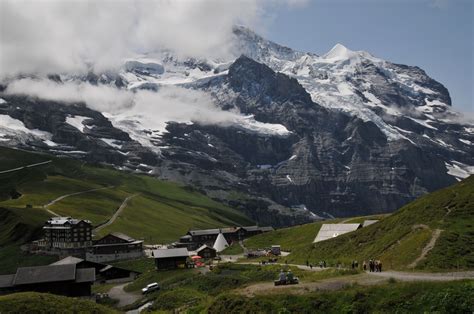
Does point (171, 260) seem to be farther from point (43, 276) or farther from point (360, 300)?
point (360, 300)

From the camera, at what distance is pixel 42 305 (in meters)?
59.8

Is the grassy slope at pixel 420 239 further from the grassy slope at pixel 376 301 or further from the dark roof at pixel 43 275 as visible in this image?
the dark roof at pixel 43 275

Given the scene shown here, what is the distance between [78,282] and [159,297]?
16.3m

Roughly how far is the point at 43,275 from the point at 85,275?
746 cm

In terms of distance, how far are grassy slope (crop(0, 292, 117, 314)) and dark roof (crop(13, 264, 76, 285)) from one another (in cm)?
2678

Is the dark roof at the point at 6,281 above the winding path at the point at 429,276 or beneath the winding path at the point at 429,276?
above

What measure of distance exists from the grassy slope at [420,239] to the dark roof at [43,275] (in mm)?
36477

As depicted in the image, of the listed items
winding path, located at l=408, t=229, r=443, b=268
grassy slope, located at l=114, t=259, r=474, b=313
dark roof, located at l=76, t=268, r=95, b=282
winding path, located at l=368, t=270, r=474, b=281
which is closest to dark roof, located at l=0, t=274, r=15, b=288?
dark roof, located at l=76, t=268, r=95, b=282

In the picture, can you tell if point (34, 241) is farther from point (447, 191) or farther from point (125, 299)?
point (447, 191)

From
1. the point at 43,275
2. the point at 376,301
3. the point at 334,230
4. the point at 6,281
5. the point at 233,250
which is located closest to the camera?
the point at 376,301

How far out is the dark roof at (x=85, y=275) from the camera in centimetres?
9257

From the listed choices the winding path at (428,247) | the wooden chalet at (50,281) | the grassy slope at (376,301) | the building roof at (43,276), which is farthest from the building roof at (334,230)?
the grassy slope at (376,301)

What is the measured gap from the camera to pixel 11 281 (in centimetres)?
8950

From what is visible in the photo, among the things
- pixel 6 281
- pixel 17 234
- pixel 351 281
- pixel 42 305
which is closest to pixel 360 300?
pixel 351 281
